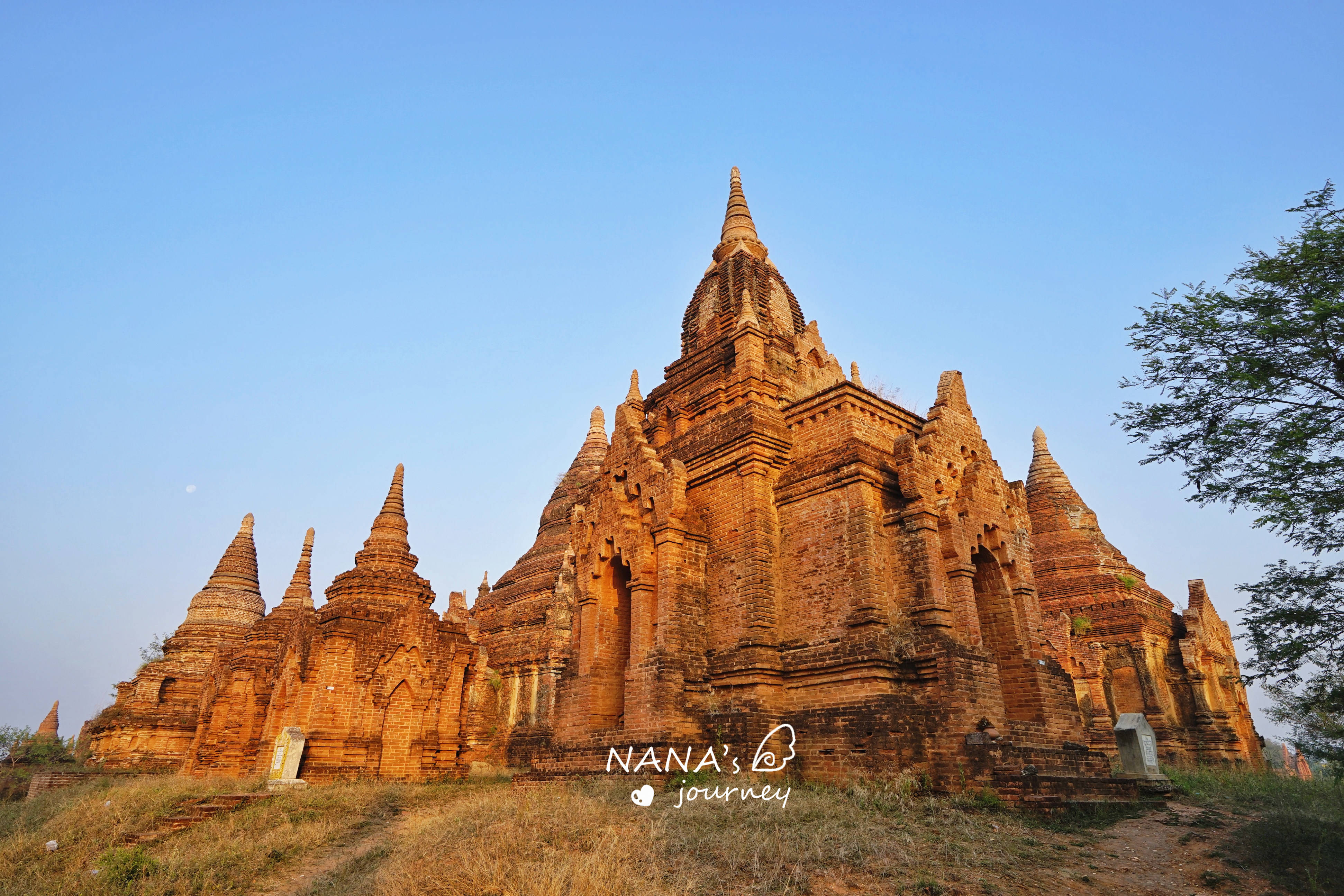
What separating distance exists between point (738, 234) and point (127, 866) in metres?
17.8

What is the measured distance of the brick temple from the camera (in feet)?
41.5

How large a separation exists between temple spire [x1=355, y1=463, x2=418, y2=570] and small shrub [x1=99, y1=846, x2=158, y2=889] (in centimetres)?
1331

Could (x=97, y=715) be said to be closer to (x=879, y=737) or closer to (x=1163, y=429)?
(x=879, y=737)

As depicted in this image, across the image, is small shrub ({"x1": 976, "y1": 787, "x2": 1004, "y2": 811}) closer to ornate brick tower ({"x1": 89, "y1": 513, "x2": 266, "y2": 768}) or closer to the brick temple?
the brick temple

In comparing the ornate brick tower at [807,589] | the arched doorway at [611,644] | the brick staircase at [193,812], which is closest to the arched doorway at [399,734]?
the ornate brick tower at [807,589]

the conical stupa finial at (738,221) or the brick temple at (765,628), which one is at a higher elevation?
the conical stupa finial at (738,221)

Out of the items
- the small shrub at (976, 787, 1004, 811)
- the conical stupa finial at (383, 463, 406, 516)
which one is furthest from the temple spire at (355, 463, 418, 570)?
the small shrub at (976, 787, 1004, 811)

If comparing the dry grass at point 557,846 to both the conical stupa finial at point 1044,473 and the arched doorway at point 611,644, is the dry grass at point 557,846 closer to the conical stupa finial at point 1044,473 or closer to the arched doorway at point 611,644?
the arched doorway at point 611,644

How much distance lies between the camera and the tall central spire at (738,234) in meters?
21.0

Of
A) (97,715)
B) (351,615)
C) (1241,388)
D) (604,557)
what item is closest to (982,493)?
(1241,388)

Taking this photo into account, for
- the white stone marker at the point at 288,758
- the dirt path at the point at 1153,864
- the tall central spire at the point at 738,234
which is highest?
the tall central spire at the point at 738,234

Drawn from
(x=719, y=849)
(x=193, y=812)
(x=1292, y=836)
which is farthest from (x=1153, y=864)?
(x=193, y=812)

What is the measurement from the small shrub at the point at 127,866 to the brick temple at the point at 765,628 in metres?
6.26

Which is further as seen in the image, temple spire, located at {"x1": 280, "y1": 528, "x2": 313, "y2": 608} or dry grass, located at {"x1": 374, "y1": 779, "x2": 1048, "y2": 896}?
temple spire, located at {"x1": 280, "y1": 528, "x2": 313, "y2": 608}
